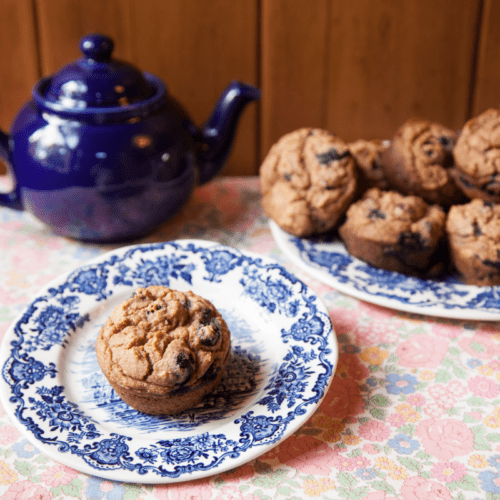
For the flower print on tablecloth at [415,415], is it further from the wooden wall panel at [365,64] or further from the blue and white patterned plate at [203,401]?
the wooden wall panel at [365,64]

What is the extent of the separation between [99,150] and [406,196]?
67cm

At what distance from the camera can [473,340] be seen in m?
1.12

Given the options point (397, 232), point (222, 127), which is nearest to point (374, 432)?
point (397, 232)

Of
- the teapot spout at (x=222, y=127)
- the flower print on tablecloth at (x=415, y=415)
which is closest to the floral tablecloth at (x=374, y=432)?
the flower print on tablecloth at (x=415, y=415)

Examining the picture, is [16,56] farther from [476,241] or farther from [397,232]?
[476,241]

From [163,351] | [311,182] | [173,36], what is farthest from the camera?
[173,36]

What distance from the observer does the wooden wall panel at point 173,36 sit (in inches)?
60.4

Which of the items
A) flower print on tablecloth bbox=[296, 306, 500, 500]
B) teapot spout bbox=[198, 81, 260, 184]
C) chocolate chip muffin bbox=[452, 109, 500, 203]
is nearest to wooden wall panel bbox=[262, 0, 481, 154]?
teapot spout bbox=[198, 81, 260, 184]

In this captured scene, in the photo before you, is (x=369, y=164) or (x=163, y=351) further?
(x=369, y=164)

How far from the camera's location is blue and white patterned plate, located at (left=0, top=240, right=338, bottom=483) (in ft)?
2.72

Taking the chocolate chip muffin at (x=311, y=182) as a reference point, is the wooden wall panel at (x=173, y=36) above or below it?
above

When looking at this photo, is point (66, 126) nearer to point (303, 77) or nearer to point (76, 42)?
point (76, 42)

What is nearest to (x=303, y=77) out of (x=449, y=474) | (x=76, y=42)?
(x=76, y=42)

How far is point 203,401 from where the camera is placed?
37.5 inches
